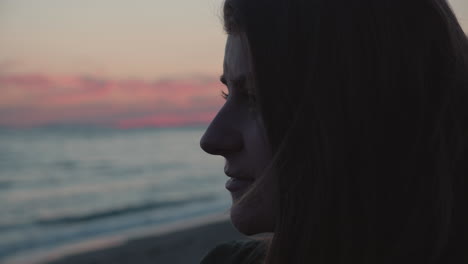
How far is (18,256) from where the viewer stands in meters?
9.23

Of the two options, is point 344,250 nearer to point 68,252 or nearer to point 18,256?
point 68,252

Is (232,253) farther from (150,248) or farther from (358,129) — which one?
(150,248)

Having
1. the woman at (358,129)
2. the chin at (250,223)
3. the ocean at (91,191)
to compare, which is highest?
the woman at (358,129)

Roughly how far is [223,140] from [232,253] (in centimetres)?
48

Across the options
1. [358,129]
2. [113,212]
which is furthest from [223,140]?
[113,212]

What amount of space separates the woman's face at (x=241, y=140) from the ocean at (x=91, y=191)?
8.72 metres

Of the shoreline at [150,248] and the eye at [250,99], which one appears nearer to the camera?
the eye at [250,99]

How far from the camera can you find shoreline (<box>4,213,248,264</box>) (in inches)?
287

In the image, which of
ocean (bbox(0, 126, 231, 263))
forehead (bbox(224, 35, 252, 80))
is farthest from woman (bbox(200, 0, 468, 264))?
ocean (bbox(0, 126, 231, 263))

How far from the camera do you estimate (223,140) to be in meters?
1.31

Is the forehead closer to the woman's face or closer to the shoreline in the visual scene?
the woman's face

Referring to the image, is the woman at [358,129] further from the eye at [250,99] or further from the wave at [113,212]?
the wave at [113,212]

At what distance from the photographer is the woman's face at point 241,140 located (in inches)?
49.6

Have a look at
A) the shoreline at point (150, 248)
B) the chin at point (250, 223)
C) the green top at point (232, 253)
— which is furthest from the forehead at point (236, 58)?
the shoreline at point (150, 248)
